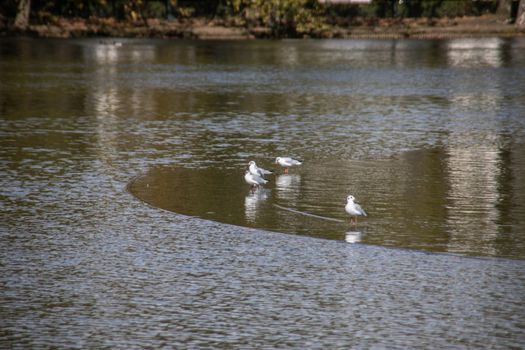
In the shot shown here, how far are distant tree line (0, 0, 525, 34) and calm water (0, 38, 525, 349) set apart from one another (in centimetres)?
4988

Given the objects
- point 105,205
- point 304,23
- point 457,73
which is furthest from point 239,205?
point 304,23

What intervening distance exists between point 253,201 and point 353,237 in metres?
2.52

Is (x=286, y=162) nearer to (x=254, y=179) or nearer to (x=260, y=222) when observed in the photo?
(x=254, y=179)

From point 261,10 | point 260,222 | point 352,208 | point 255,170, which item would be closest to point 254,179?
point 255,170

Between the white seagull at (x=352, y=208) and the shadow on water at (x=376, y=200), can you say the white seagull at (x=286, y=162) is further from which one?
the white seagull at (x=352, y=208)

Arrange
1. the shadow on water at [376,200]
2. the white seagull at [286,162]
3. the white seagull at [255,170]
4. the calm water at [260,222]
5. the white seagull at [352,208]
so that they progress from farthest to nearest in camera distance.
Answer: the white seagull at [286,162]
the white seagull at [255,170]
the white seagull at [352,208]
the shadow on water at [376,200]
the calm water at [260,222]

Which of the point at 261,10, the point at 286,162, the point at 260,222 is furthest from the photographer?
the point at 261,10

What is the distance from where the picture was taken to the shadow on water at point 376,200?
13.0 m

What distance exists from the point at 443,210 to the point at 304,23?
66612mm

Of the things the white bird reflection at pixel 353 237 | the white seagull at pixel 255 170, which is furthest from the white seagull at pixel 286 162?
the white bird reflection at pixel 353 237

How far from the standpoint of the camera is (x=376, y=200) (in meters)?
15.1

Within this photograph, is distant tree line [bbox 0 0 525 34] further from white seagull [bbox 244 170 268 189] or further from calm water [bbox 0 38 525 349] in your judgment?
white seagull [bbox 244 170 268 189]

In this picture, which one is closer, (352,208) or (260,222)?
(352,208)

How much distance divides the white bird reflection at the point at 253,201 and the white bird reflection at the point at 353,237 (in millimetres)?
1344
